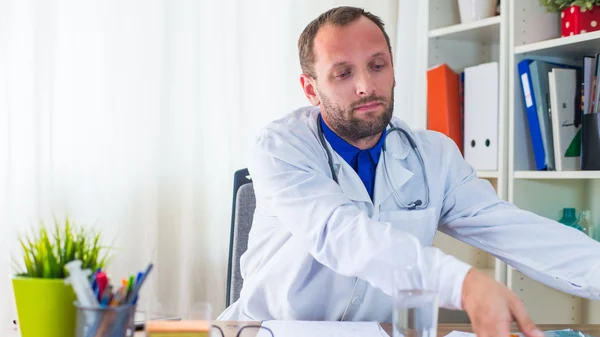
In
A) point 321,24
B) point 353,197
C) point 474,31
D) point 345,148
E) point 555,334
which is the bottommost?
point 555,334

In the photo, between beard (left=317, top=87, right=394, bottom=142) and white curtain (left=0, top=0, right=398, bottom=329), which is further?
white curtain (left=0, top=0, right=398, bottom=329)

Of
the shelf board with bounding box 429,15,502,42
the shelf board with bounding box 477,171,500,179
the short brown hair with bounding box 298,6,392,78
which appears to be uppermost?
the shelf board with bounding box 429,15,502,42

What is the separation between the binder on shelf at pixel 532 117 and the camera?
2160 mm

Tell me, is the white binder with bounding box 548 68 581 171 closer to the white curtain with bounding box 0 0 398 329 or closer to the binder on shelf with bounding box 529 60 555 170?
the binder on shelf with bounding box 529 60 555 170

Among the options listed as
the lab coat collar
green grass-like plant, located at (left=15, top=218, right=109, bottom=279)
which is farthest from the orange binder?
green grass-like plant, located at (left=15, top=218, right=109, bottom=279)

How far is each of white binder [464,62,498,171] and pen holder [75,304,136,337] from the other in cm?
168

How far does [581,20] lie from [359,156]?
3.00 feet

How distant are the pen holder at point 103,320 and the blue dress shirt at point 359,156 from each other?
0.84 m

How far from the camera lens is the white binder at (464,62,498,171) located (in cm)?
229

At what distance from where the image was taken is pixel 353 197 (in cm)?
150

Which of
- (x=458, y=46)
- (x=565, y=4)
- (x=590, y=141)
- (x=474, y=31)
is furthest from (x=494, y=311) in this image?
(x=458, y=46)

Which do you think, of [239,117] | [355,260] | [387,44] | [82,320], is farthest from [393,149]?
[82,320]

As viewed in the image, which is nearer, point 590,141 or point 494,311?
point 494,311

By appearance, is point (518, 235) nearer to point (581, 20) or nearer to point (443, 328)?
point (443, 328)
